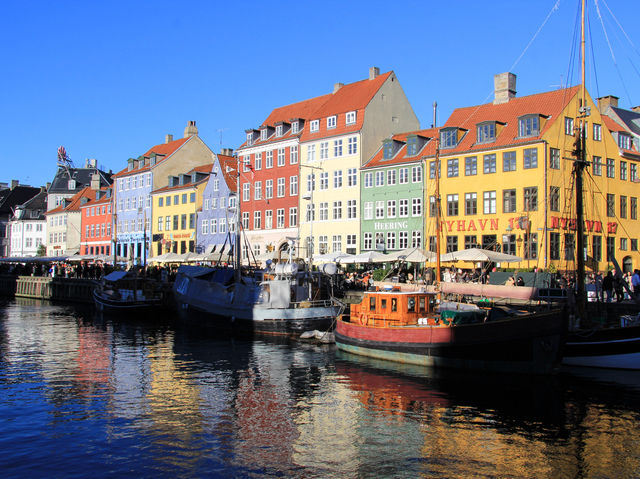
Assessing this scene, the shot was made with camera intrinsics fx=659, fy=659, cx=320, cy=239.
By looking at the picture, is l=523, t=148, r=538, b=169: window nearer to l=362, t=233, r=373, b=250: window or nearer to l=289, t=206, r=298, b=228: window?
l=362, t=233, r=373, b=250: window

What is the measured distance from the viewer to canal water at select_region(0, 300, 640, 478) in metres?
14.8

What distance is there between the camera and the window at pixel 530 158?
46281 millimetres

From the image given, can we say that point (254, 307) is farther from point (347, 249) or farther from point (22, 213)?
point (22, 213)

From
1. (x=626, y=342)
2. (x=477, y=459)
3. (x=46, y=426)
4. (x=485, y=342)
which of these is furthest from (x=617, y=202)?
(x=46, y=426)

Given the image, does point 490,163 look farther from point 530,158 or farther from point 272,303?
point 272,303

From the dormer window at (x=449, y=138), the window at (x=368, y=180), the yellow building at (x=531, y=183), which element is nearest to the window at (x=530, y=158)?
the yellow building at (x=531, y=183)

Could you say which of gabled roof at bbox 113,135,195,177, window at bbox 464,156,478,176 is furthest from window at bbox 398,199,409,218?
gabled roof at bbox 113,135,195,177

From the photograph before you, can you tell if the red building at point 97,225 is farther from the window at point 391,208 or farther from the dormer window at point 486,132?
the dormer window at point 486,132

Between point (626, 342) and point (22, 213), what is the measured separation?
10793cm

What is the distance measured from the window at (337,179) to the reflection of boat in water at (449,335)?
97.6 feet

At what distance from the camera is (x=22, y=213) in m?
113

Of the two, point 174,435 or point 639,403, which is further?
point 639,403

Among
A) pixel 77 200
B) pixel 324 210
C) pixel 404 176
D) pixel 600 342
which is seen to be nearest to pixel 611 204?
pixel 404 176

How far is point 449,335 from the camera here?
2547 cm
